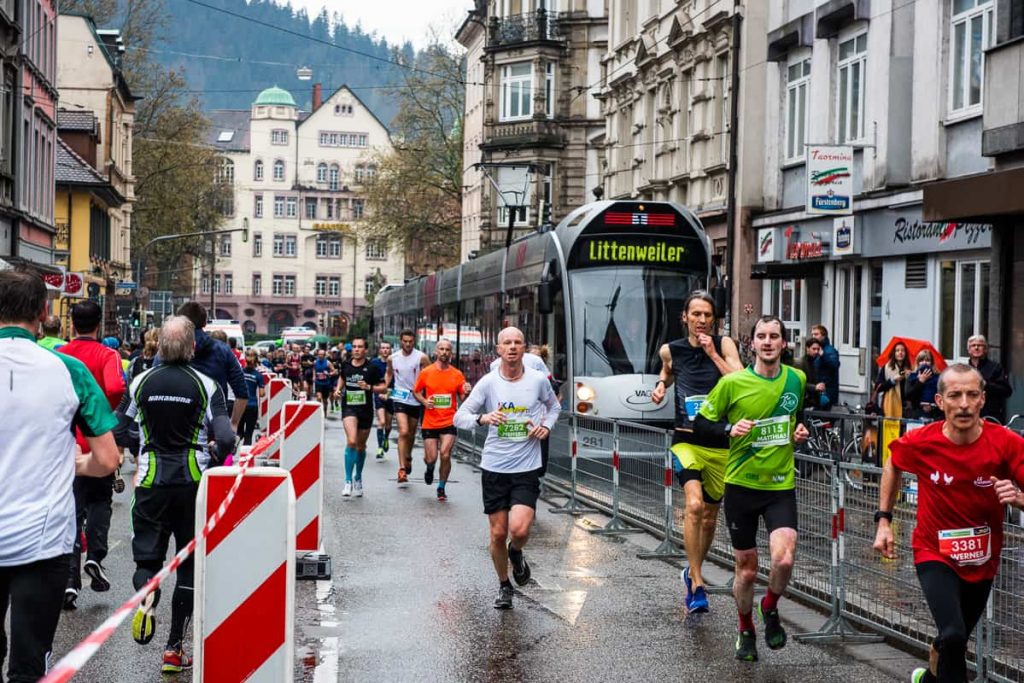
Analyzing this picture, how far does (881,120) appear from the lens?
81.9 ft

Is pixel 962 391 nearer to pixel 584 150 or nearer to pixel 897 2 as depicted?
pixel 897 2

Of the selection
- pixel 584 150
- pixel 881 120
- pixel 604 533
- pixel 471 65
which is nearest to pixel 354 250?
pixel 471 65

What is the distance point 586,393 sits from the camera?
832 inches

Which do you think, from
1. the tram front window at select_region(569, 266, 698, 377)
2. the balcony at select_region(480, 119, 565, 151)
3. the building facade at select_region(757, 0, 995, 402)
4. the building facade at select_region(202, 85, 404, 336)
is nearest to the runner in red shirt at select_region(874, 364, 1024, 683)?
the building facade at select_region(757, 0, 995, 402)

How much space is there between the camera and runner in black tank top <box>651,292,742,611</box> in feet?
33.4

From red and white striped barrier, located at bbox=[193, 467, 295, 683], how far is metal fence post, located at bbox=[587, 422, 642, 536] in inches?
340

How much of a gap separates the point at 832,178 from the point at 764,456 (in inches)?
674

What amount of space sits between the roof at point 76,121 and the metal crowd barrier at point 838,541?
44557 millimetres

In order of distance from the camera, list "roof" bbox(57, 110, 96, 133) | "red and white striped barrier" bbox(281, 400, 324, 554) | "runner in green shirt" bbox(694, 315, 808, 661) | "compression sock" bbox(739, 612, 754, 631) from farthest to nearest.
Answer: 1. "roof" bbox(57, 110, 96, 133)
2. "red and white striped barrier" bbox(281, 400, 324, 554)
3. "compression sock" bbox(739, 612, 754, 631)
4. "runner in green shirt" bbox(694, 315, 808, 661)

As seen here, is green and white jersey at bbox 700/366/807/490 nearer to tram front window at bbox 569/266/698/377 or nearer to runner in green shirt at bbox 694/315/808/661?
runner in green shirt at bbox 694/315/808/661

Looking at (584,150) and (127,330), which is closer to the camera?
(584,150)

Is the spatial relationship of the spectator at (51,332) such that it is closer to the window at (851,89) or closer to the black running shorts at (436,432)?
the black running shorts at (436,432)

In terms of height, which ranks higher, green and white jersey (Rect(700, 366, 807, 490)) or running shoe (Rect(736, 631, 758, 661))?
green and white jersey (Rect(700, 366, 807, 490))

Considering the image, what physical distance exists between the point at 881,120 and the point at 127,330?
171 ft
